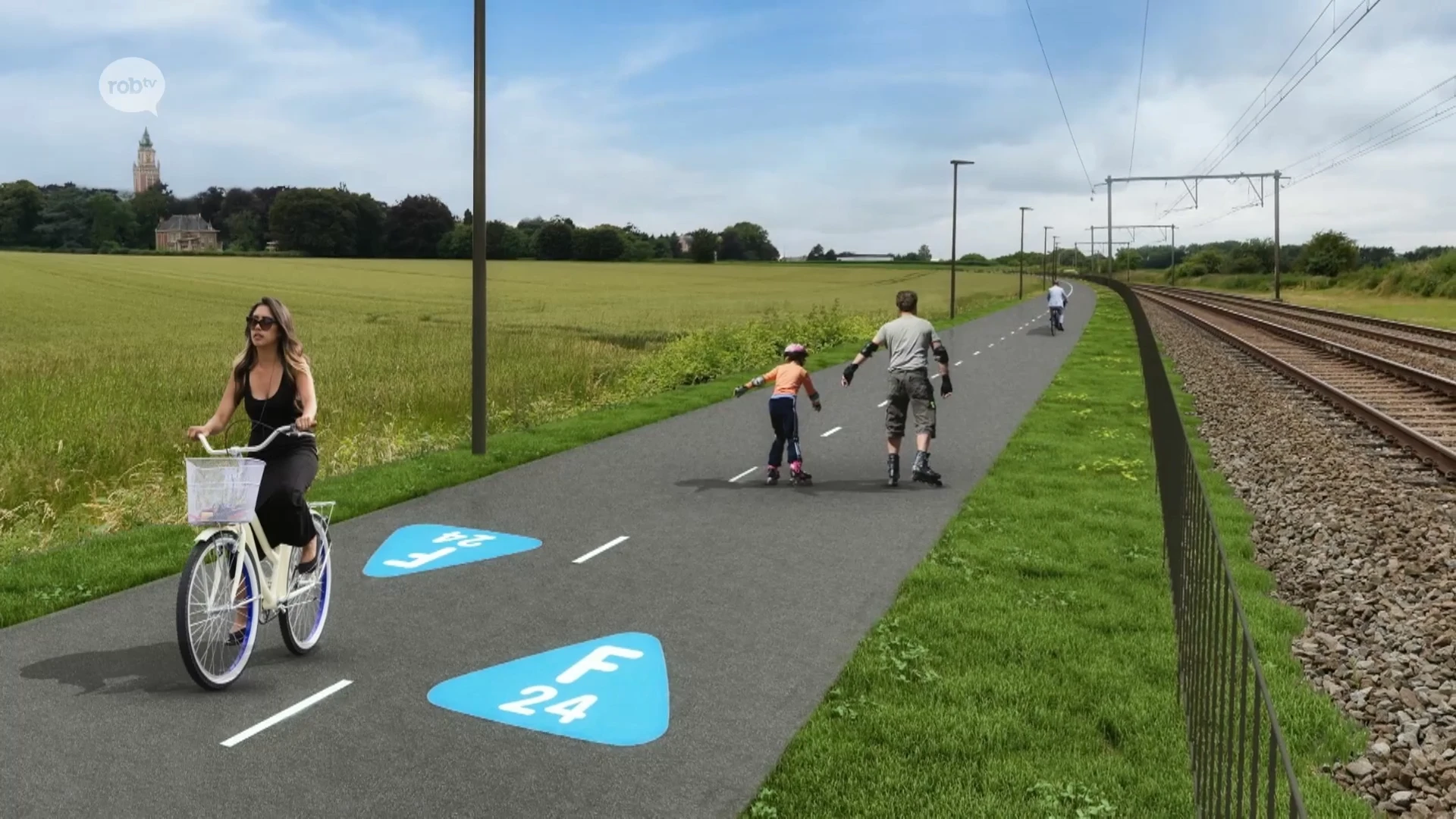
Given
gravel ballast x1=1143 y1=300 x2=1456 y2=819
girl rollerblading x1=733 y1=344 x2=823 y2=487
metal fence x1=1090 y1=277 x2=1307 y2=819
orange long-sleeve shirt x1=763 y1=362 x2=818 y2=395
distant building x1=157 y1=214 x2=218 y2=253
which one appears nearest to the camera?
metal fence x1=1090 y1=277 x2=1307 y2=819

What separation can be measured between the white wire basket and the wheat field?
Result: 5178 mm

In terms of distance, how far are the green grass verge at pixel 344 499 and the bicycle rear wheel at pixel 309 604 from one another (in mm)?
2009

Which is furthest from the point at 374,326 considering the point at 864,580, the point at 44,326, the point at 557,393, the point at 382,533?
the point at 864,580

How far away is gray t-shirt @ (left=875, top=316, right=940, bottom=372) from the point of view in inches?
452

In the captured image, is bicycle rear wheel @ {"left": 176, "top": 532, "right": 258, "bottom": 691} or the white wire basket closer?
the white wire basket

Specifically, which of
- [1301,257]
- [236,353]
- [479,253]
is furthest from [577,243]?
[479,253]

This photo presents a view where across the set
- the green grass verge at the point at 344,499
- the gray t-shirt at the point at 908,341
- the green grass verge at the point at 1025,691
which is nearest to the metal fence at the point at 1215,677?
the green grass verge at the point at 1025,691

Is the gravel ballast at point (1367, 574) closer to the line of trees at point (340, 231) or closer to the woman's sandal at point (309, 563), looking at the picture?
the woman's sandal at point (309, 563)

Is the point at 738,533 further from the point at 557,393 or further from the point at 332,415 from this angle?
the point at 557,393

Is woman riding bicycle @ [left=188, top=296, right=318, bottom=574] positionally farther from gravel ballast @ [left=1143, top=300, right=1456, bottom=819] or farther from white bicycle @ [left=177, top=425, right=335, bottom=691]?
gravel ballast @ [left=1143, top=300, right=1456, bottom=819]

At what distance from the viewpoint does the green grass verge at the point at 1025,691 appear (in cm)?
479

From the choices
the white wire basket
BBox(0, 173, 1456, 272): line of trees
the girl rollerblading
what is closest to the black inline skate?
the girl rollerblading

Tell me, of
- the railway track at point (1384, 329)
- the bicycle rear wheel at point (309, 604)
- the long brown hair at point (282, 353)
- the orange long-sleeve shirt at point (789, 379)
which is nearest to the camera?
the long brown hair at point (282, 353)

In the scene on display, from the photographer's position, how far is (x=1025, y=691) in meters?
5.94
